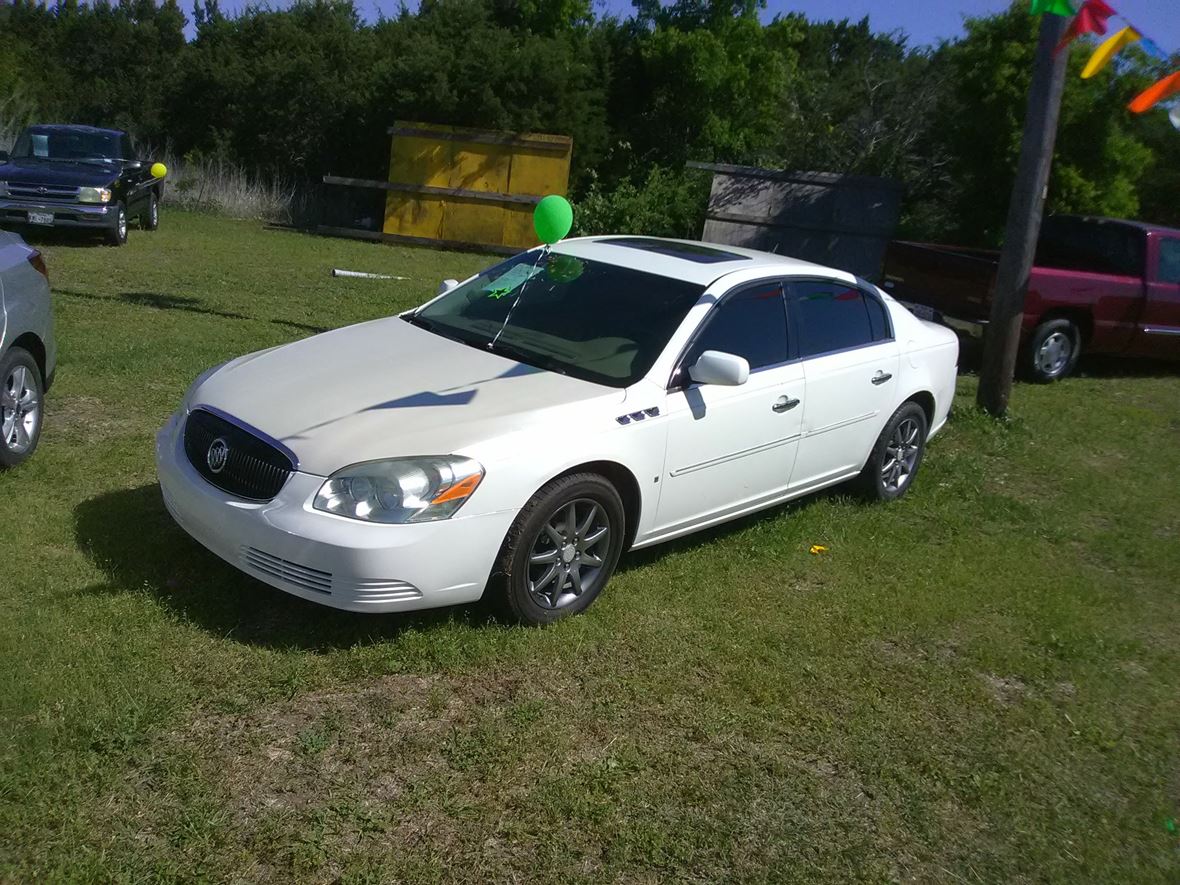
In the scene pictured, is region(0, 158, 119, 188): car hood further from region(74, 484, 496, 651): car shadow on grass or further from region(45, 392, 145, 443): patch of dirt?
region(74, 484, 496, 651): car shadow on grass

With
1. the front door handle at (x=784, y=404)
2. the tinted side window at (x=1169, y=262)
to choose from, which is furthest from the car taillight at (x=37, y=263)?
the tinted side window at (x=1169, y=262)

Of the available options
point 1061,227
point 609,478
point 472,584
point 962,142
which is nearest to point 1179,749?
point 609,478

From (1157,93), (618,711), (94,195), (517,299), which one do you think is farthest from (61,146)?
(1157,93)

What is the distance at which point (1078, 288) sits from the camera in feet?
35.3

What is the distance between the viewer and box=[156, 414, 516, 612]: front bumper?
4.05 metres

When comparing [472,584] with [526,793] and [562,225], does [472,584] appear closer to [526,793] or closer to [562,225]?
[526,793]

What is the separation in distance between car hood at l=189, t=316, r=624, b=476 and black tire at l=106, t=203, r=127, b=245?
10382 mm

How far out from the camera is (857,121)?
65.0 feet

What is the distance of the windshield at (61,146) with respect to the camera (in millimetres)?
15266

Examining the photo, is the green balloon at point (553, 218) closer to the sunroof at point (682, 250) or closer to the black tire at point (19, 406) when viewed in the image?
the sunroof at point (682, 250)

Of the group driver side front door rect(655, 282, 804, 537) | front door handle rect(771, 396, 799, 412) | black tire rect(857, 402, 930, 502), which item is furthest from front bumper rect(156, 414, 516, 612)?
black tire rect(857, 402, 930, 502)

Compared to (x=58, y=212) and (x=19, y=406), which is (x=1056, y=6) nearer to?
(x=19, y=406)

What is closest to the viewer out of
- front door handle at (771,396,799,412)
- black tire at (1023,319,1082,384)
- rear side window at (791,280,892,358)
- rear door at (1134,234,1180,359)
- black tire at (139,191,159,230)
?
A: front door handle at (771,396,799,412)

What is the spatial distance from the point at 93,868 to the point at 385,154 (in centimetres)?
2032
